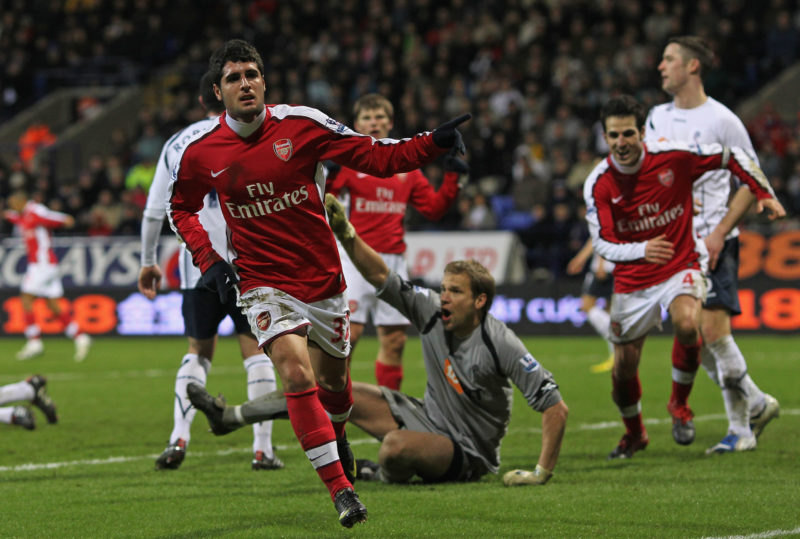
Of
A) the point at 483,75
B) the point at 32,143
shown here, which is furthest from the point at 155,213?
the point at 32,143

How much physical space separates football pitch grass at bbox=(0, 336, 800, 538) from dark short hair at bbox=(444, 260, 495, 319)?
1074 mm

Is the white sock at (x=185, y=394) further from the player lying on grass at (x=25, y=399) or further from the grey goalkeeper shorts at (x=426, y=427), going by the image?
the player lying on grass at (x=25, y=399)

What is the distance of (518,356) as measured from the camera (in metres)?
6.39

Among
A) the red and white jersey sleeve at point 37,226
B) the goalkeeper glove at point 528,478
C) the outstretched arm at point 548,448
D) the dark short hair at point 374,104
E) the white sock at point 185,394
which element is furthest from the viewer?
the red and white jersey sleeve at point 37,226

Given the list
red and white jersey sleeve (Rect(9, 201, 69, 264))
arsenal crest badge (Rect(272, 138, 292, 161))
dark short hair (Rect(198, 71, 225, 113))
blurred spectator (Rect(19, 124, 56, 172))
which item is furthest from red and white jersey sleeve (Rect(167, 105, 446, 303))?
blurred spectator (Rect(19, 124, 56, 172))

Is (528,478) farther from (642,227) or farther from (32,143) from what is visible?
(32,143)

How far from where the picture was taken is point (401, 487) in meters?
6.61

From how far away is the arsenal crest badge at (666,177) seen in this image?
295 inches

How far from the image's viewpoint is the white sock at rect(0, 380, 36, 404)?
920 cm

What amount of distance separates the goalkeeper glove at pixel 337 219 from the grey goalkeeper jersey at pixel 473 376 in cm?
46

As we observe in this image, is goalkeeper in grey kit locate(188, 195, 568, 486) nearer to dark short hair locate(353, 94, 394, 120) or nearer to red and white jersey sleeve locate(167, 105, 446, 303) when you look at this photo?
red and white jersey sleeve locate(167, 105, 446, 303)

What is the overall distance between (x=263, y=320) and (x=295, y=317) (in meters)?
0.15

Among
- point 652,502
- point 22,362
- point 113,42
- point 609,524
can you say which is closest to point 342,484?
point 609,524

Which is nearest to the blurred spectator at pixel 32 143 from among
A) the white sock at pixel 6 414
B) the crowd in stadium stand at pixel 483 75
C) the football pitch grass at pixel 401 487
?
the crowd in stadium stand at pixel 483 75
